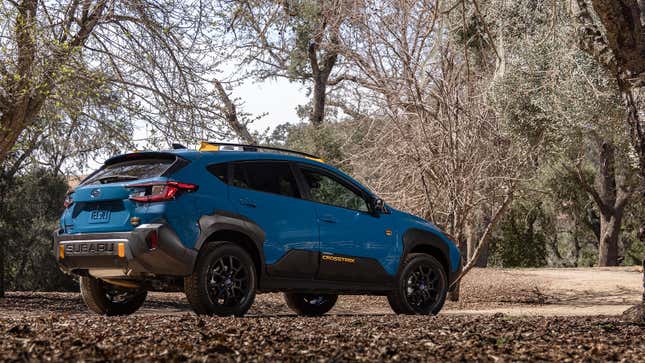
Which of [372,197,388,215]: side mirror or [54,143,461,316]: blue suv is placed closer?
[54,143,461,316]: blue suv

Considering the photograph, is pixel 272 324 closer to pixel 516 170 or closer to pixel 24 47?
pixel 24 47

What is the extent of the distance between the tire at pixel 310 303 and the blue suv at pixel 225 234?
117cm

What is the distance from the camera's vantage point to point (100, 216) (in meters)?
7.96

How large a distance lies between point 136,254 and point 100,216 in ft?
2.34

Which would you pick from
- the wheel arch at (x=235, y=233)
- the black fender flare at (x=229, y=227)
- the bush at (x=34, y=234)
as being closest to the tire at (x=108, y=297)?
the wheel arch at (x=235, y=233)

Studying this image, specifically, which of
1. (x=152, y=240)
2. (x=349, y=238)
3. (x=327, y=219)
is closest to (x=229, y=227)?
(x=152, y=240)

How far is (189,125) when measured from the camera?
1451cm

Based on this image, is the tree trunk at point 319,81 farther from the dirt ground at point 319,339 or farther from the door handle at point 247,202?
the dirt ground at point 319,339

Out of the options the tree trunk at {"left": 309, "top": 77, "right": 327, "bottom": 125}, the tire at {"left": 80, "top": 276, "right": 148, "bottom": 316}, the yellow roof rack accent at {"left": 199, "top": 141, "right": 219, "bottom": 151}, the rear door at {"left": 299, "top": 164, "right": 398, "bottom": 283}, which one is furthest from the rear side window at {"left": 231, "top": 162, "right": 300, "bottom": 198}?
the tree trunk at {"left": 309, "top": 77, "right": 327, "bottom": 125}

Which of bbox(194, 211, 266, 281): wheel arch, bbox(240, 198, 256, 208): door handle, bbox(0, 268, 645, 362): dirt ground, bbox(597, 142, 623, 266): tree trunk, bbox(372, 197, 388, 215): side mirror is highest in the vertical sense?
bbox(597, 142, 623, 266): tree trunk

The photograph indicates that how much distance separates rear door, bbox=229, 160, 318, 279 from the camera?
8.29 metres

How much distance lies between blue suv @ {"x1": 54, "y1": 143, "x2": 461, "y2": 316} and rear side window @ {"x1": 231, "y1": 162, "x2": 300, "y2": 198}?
0.01 m

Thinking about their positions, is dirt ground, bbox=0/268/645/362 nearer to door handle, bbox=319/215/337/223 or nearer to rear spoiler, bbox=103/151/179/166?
door handle, bbox=319/215/337/223

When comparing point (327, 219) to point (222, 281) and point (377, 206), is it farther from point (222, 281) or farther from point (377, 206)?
point (222, 281)
